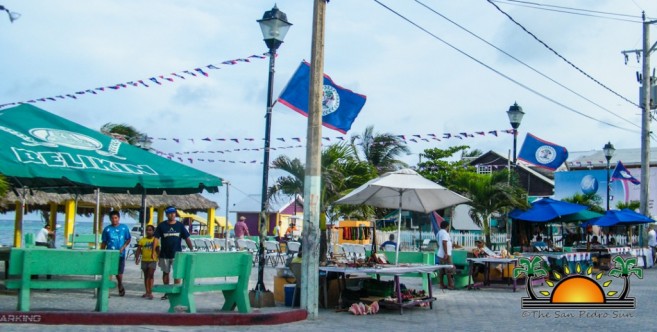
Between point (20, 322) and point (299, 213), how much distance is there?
42836 mm

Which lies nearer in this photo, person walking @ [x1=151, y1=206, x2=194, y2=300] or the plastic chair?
person walking @ [x1=151, y1=206, x2=194, y2=300]

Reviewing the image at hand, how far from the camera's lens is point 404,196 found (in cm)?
1577

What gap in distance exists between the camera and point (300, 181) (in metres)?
21.9

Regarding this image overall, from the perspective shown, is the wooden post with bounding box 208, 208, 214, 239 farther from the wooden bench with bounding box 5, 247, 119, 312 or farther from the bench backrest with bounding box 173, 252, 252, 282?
the wooden bench with bounding box 5, 247, 119, 312

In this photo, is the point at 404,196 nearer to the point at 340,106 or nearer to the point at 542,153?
the point at 340,106

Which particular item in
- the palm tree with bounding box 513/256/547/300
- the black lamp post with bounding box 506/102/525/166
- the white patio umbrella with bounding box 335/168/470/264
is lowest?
the palm tree with bounding box 513/256/547/300

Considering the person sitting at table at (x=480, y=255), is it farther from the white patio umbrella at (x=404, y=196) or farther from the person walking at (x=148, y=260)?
the person walking at (x=148, y=260)

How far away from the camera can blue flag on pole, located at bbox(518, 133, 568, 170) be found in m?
24.9

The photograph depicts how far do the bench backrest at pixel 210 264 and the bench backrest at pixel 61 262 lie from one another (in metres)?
0.97

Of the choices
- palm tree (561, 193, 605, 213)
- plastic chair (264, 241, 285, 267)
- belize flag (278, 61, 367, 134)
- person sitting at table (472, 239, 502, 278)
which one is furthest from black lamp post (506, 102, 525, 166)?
palm tree (561, 193, 605, 213)

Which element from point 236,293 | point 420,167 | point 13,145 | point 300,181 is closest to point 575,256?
point 300,181

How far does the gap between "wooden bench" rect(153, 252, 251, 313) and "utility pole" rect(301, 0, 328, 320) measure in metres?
0.92

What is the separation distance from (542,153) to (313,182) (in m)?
15.9

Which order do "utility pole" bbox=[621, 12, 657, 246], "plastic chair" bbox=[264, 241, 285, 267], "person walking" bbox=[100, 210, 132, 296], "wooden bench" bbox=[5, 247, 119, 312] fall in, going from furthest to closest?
"utility pole" bbox=[621, 12, 657, 246] < "plastic chair" bbox=[264, 241, 285, 267] < "person walking" bbox=[100, 210, 132, 296] < "wooden bench" bbox=[5, 247, 119, 312]
